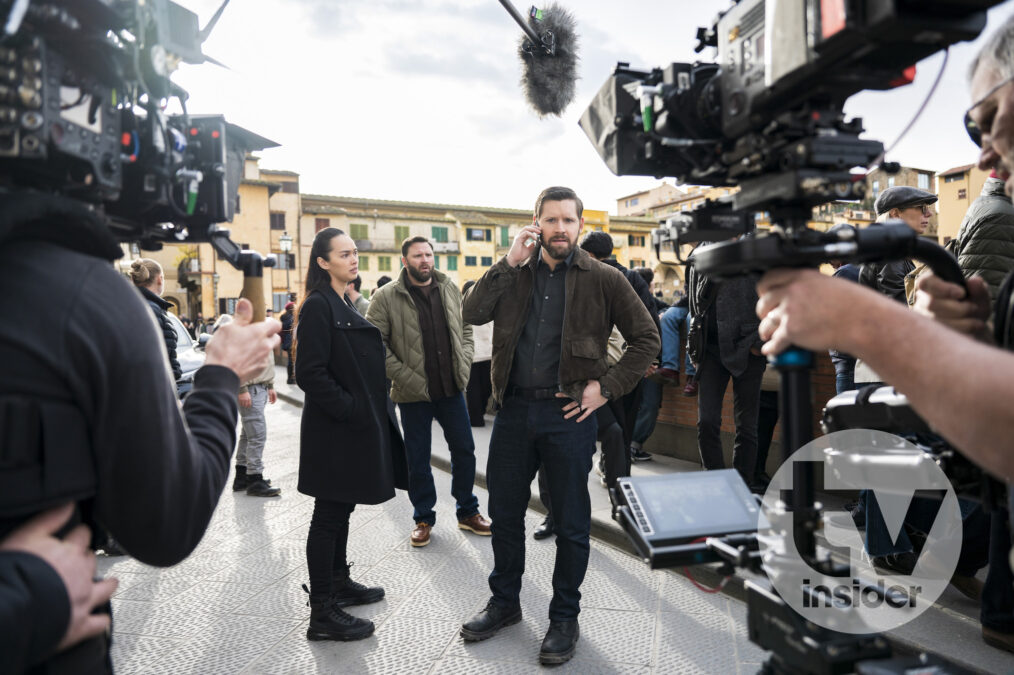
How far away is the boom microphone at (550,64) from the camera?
3.29 m

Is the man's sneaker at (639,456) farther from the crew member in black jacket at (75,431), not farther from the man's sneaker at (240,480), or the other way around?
the crew member in black jacket at (75,431)

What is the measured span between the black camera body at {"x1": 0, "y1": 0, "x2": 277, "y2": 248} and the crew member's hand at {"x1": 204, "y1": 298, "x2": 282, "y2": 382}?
0.37 metres

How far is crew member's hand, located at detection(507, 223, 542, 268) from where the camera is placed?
3154mm

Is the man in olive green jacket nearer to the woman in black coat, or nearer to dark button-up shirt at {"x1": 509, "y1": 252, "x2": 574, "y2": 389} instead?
the woman in black coat

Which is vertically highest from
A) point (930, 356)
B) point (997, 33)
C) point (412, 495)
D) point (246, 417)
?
point (997, 33)

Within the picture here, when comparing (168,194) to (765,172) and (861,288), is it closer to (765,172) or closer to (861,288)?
(765,172)

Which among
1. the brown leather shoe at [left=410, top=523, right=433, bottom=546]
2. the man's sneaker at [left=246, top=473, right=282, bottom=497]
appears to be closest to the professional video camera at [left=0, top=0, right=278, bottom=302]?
the brown leather shoe at [left=410, top=523, right=433, bottom=546]

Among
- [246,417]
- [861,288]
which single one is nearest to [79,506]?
[861,288]

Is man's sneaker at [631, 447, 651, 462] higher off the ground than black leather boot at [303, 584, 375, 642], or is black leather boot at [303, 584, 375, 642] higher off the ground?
man's sneaker at [631, 447, 651, 462]

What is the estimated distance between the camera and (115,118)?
1.39 m

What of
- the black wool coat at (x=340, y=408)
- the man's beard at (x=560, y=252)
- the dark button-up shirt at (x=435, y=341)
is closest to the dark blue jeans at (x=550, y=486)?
the black wool coat at (x=340, y=408)

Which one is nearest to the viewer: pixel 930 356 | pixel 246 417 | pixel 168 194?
pixel 930 356

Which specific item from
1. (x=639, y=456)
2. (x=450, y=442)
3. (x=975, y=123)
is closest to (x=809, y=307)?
(x=975, y=123)

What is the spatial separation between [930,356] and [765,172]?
21.1 inches
